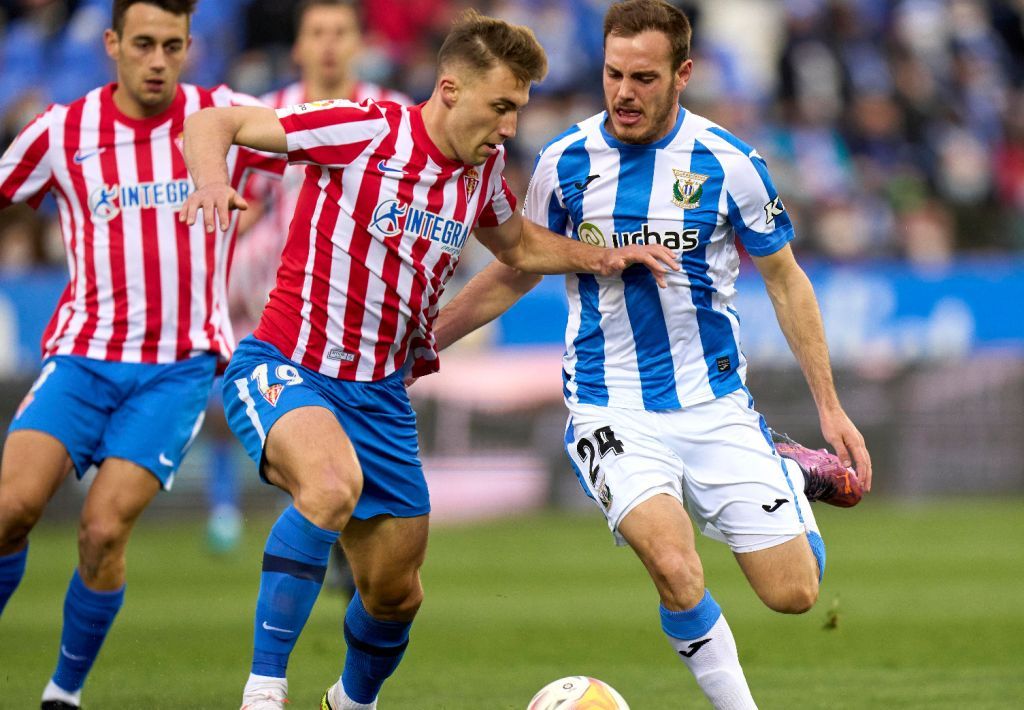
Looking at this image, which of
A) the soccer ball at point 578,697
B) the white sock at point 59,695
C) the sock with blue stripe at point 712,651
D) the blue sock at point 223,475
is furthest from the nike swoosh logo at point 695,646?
the blue sock at point 223,475

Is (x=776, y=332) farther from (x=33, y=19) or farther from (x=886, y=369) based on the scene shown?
(x=33, y=19)

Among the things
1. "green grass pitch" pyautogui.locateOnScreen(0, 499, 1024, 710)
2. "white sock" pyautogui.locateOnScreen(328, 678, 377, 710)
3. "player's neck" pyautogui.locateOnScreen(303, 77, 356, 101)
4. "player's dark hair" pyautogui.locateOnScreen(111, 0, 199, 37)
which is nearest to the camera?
"white sock" pyautogui.locateOnScreen(328, 678, 377, 710)

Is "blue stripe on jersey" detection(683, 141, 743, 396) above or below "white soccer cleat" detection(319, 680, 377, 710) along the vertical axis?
above

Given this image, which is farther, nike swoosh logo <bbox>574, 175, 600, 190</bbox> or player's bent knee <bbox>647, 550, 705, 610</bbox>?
nike swoosh logo <bbox>574, 175, 600, 190</bbox>

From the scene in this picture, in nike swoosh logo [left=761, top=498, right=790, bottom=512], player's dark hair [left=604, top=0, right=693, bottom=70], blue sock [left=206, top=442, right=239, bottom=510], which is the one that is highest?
player's dark hair [left=604, top=0, right=693, bottom=70]

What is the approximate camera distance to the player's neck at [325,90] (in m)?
8.33

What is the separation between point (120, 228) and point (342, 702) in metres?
2.10

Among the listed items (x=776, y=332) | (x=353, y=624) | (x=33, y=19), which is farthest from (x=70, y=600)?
(x=33, y=19)

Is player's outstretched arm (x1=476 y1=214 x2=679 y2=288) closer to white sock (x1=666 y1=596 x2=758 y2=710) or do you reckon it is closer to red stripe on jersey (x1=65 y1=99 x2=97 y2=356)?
white sock (x1=666 y1=596 x2=758 y2=710)

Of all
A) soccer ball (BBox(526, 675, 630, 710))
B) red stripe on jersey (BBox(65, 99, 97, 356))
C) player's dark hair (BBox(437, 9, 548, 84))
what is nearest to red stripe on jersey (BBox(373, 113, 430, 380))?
player's dark hair (BBox(437, 9, 548, 84))

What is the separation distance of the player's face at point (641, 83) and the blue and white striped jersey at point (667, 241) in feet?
0.40

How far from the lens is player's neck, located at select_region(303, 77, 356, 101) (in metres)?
8.33

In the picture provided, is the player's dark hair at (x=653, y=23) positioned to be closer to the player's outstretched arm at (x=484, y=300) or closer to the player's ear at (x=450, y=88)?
the player's ear at (x=450, y=88)

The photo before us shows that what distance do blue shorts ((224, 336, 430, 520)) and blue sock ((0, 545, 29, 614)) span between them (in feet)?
3.79
